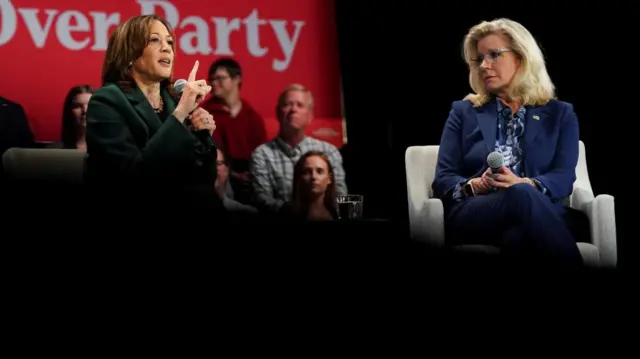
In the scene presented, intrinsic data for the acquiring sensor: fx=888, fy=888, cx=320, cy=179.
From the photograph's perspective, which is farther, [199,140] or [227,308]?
[199,140]

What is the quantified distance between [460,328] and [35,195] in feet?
2.21

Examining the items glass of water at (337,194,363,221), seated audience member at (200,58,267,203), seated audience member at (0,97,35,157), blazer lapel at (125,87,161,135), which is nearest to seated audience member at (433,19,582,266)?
glass of water at (337,194,363,221)

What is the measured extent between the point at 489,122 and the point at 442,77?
6.11ft

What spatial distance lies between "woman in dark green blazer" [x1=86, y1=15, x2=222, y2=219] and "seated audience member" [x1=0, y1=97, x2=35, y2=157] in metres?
1.84

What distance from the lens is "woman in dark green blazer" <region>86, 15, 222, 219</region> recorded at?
6.67 ft

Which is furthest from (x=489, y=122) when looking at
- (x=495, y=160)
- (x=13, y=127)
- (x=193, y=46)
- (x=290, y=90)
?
(x=13, y=127)

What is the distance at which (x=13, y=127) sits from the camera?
3.95 m

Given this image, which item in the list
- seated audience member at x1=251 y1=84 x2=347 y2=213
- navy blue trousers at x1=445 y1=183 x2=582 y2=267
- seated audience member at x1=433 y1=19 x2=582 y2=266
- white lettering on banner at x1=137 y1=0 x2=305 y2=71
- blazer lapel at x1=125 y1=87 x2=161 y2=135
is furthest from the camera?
white lettering on banner at x1=137 y1=0 x2=305 y2=71

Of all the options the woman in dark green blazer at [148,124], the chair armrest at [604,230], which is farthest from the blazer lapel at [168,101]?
the chair armrest at [604,230]

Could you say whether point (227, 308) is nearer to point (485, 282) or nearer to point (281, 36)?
point (485, 282)

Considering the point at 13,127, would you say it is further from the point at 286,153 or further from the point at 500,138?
the point at 500,138

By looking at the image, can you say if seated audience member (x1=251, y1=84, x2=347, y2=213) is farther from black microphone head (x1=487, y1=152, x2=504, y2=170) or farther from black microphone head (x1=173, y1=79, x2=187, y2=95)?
black microphone head (x1=173, y1=79, x2=187, y2=95)

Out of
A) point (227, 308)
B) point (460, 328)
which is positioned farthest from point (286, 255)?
point (460, 328)

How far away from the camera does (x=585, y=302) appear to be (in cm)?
129
